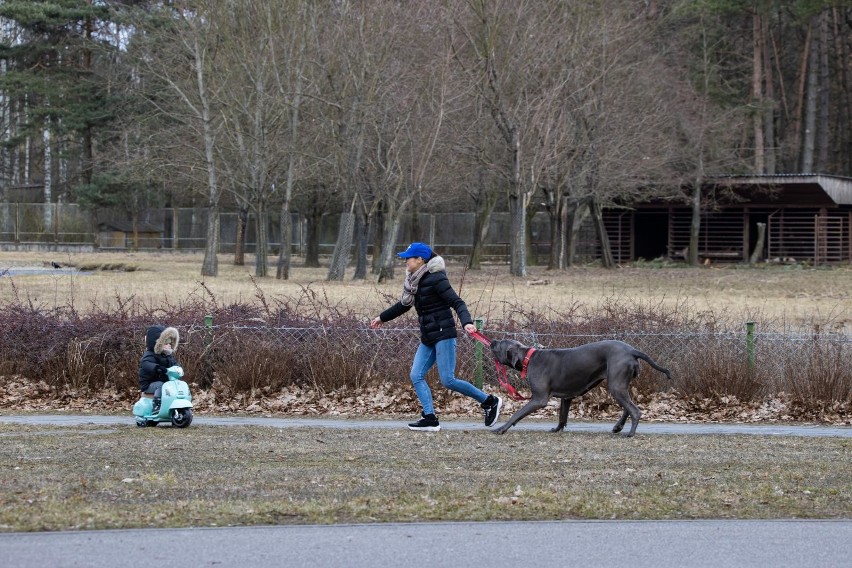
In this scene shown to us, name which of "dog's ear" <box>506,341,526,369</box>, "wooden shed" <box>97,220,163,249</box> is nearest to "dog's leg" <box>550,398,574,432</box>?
"dog's ear" <box>506,341,526,369</box>

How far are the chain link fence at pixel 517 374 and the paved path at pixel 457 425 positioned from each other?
3.12 ft

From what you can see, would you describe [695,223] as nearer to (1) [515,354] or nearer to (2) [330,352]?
(2) [330,352]

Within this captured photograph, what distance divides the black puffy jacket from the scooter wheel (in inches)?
101

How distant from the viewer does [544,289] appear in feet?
109

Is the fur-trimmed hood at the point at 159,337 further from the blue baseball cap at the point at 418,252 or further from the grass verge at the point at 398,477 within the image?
the blue baseball cap at the point at 418,252

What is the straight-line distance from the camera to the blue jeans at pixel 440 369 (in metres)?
12.0

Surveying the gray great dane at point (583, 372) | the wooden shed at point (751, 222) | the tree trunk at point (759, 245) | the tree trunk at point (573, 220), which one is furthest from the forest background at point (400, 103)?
the gray great dane at point (583, 372)

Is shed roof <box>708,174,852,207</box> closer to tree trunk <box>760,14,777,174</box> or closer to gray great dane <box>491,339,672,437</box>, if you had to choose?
tree trunk <box>760,14,777,174</box>

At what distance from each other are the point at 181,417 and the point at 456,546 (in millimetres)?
5970

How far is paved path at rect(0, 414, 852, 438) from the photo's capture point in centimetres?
1271

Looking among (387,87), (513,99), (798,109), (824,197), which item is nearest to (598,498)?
(387,87)

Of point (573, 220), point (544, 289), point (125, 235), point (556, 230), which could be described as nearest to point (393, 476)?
point (544, 289)

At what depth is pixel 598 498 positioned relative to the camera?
27.2 feet

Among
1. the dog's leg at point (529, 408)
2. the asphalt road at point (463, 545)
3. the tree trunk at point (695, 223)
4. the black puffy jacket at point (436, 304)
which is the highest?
the tree trunk at point (695, 223)
